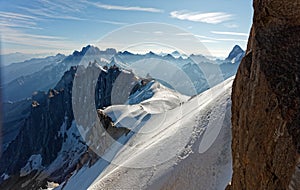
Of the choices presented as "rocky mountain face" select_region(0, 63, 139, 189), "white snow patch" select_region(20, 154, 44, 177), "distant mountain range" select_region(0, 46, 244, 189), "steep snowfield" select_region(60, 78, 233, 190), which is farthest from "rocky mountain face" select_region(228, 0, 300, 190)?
"white snow patch" select_region(20, 154, 44, 177)

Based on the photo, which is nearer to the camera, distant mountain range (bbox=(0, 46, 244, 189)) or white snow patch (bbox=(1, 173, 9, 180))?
distant mountain range (bbox=(0, 46, 244, 189))

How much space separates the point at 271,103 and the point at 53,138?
129 metres

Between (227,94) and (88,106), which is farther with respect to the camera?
(88,106)

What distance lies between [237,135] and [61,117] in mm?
135879

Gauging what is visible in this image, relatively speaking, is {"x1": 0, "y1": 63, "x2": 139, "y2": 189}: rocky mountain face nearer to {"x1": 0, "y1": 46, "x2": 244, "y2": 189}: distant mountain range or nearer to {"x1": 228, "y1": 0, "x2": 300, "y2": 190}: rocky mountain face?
{"x1": 0, "y1": 46, "x2": 244, "y2": 189}: distant mountain range

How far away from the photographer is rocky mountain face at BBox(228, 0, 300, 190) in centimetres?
752

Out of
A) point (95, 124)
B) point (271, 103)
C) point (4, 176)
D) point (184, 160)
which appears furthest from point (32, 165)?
point (271, 103)

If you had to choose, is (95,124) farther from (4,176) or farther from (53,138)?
(4,176)

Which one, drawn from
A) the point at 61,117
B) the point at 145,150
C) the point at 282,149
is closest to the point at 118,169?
→ the point at 145,150

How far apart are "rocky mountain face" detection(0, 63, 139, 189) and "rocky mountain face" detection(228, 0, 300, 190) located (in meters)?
83.1

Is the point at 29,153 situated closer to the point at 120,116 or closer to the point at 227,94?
the point at 120,116

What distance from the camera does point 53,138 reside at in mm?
127000

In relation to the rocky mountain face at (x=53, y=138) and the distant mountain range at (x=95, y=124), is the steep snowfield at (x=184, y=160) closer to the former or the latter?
the distant mountain range at (x=95, y=124)

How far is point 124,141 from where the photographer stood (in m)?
38.0
